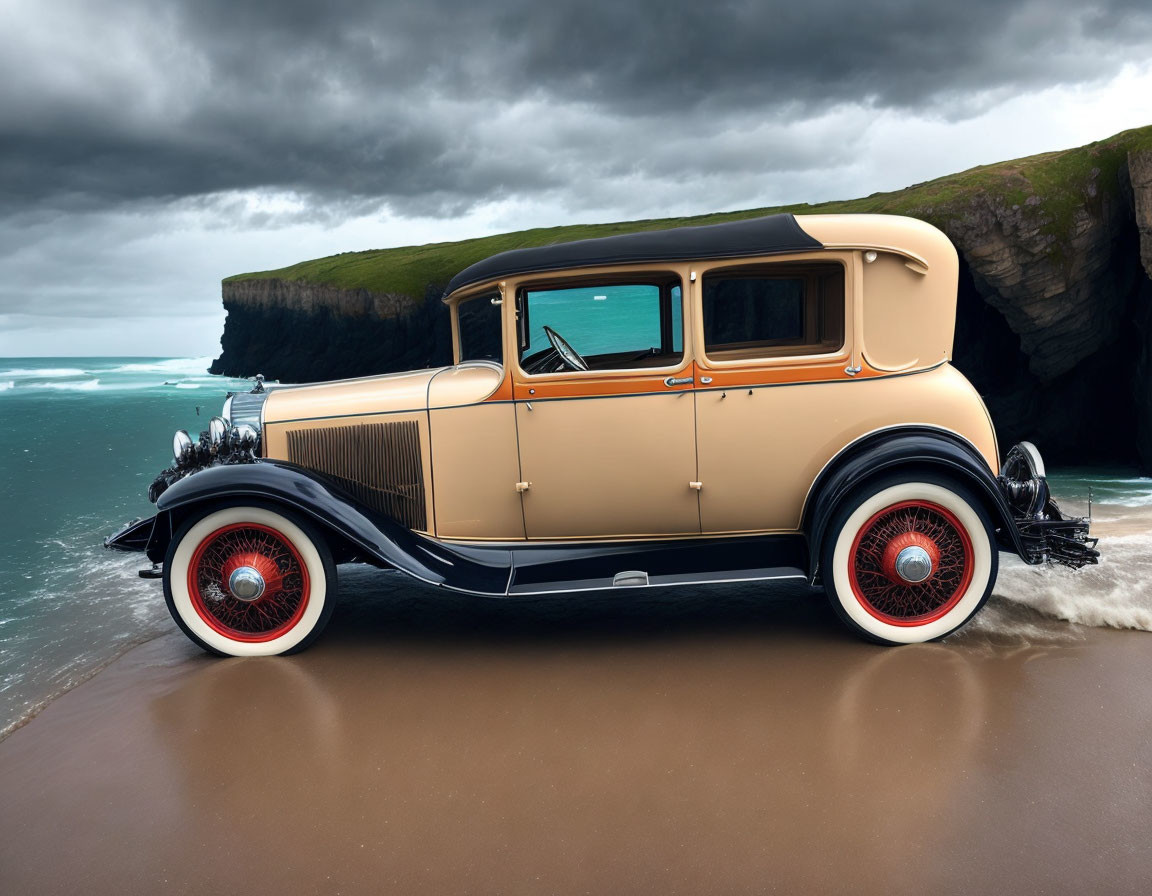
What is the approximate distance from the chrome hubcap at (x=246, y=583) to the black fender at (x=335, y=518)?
404 mm

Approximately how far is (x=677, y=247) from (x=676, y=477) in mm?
1306

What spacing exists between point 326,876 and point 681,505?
264 cm

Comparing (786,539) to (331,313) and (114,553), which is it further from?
(331,313)

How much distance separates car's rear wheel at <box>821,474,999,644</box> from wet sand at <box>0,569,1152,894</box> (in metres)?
0.18

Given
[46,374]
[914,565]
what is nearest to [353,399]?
[914,565]

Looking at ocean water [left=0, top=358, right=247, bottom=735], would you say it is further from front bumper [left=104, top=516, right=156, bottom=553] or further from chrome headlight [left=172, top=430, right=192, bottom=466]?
chrome headlight [left=172, top=430, right=192, bottom=466]

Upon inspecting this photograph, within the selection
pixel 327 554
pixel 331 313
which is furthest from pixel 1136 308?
pixel 331 313

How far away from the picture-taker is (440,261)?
151ft

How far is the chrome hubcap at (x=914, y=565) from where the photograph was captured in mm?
4109

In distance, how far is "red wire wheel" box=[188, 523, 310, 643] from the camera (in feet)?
14.0

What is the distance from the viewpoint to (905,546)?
13.7 ft

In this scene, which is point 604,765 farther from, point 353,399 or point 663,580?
point 353,399

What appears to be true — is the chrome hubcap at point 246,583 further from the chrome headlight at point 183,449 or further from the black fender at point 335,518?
the chrome headlight at point 183,449

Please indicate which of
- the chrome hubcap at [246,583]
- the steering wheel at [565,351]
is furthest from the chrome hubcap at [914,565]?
the chrome hubcap at [246,583]
